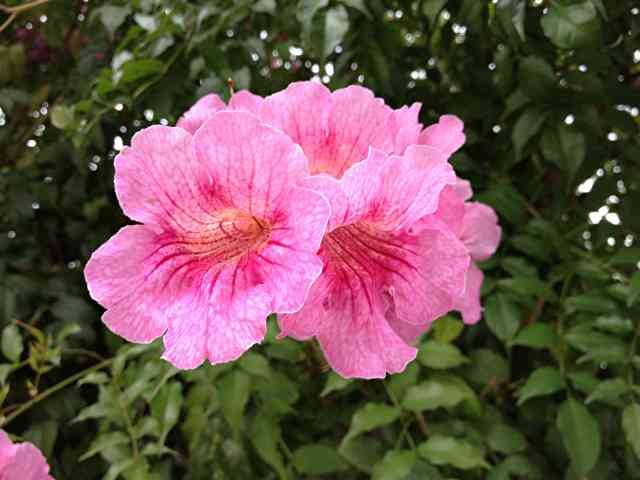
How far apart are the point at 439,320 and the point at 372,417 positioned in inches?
7.0

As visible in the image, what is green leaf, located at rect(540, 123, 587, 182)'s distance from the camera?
0.95m

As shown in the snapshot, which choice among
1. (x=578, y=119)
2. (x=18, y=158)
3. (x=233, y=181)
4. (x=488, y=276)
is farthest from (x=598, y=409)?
(x=18, y=158)

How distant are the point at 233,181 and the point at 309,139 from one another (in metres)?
0.09

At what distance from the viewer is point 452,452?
2.80 ft

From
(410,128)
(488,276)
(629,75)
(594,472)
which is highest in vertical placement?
(410,128)

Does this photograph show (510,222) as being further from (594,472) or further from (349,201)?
(349,201)

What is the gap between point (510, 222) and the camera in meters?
1.08

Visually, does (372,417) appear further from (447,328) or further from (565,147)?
(565,147)

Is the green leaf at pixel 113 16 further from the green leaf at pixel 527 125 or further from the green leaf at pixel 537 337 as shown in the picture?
the green leaf at pixel 537 337

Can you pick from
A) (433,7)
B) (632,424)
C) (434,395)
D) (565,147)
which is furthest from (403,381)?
(433,7)

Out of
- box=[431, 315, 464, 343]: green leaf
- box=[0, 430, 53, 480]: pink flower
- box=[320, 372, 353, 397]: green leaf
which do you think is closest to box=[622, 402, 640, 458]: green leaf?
box=[431, 315, 464, 343]: green leaf

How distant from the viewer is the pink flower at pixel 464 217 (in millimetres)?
538

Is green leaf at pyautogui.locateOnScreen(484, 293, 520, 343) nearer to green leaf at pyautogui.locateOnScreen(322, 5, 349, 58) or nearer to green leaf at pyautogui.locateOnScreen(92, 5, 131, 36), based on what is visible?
green leaf at pyautogui.locateOnScreen(322, 5, 349, 58)

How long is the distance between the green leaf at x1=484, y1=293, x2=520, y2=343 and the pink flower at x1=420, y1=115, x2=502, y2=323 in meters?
0.25
